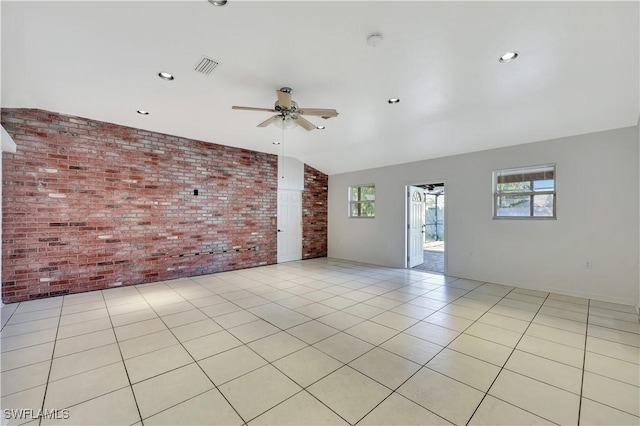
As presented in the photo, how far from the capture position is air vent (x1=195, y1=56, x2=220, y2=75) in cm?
275

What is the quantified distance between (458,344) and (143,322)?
3.58 metres

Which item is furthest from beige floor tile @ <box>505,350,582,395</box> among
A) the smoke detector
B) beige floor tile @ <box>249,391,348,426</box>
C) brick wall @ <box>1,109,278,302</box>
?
brick wall @ <box>1,109,278,302</box>

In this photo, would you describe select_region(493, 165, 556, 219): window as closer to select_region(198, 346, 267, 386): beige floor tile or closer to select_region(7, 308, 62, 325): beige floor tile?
select_region(198, 346, 267, 386): beige floor tile

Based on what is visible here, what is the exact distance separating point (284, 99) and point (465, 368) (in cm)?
317

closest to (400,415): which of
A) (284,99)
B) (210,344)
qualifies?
(210,344)

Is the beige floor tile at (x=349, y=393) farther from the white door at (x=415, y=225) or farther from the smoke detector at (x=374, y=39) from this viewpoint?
the white door at (x=415, y=225)

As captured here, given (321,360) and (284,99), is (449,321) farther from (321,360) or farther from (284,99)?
(284,99)

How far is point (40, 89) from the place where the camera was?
3453 millimetres

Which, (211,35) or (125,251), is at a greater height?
(211,35)

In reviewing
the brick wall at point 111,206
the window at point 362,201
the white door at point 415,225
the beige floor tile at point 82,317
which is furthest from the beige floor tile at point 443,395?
the window at point 362,201

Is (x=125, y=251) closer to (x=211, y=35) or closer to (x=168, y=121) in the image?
(x=168, y=121)

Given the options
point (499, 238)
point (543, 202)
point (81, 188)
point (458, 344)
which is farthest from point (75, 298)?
point (543, 202)

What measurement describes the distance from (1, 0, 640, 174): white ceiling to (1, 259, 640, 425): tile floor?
2807mm

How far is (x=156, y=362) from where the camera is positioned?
2.37 m
